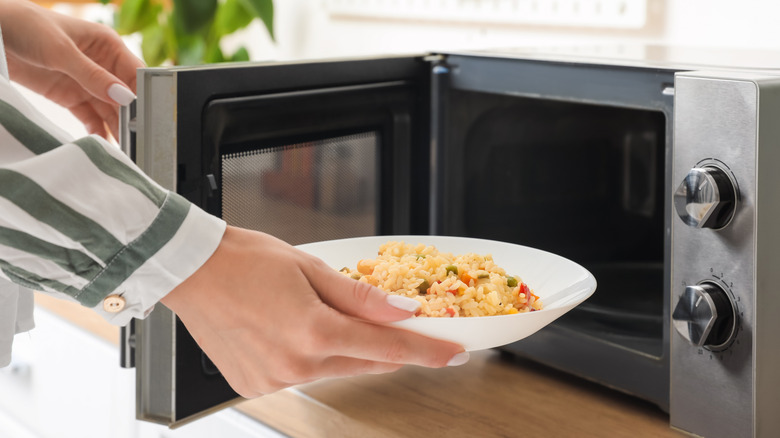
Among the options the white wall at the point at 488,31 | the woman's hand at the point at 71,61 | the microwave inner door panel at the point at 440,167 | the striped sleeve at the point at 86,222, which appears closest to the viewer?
the striped sleeve at the point at 86,222

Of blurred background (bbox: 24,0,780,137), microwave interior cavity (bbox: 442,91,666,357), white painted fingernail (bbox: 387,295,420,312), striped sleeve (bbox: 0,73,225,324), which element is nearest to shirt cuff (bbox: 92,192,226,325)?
striped sleeve (bbox: 0,73,225,324)

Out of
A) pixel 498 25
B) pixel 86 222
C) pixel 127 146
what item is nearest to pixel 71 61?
pixel 127 146

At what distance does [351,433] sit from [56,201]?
15.1 inches

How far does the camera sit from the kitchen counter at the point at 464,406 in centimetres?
75

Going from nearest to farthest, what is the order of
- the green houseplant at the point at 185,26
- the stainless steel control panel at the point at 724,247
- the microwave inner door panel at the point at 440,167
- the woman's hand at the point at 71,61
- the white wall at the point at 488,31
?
the stainless steel control panel at the point at 724,247 < the microwave inner door panel at the point at 440,167 < the woman's hand at the point at 71,61 < the white wall at the point at 488,31 < the green houseplant at the point at 185,26

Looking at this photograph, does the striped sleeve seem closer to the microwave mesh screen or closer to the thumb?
the thumb

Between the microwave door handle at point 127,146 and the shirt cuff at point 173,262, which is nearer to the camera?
the shirt cuff at point 173,262

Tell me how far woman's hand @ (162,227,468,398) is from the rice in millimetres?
40

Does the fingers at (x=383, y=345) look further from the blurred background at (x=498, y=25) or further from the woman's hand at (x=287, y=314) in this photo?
the blurred background at (x=498, y=25)

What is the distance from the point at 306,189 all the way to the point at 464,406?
270mm

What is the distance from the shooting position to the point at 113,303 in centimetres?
52

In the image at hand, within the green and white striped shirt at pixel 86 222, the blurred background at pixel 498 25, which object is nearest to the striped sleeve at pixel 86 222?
the green and white striped shirt at pixel 86 222

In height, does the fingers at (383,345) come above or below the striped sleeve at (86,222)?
below

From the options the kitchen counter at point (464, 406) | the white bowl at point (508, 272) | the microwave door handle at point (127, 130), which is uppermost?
the microwave door handle at point (127, 130)
